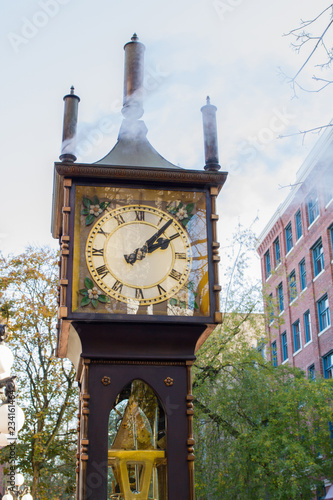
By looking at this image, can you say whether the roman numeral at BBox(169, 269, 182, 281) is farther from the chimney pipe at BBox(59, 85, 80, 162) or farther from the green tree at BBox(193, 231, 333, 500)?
the green tree at BBox(193, 231, 333, 500)

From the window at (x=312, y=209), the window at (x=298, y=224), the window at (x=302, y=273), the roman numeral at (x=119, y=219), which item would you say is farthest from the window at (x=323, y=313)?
the roman numeral at (x=119, y=219)

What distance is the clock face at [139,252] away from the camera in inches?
191

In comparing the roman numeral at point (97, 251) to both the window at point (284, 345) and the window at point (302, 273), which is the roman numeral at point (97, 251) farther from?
the window at point (284, 345)

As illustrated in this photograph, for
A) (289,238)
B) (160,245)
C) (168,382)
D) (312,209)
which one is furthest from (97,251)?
(289,238)

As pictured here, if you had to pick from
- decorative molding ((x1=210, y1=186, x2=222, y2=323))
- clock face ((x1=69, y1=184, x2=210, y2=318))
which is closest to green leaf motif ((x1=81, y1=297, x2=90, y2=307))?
clock face ((x1=69, y1=184, x2=210, y2=318))

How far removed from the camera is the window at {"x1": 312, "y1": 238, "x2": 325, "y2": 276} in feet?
84.1

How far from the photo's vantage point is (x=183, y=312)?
489 centimetres

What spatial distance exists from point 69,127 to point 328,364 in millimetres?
20630

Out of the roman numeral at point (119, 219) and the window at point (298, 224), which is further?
the window at point (298, 224)

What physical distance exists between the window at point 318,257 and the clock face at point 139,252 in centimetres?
2100

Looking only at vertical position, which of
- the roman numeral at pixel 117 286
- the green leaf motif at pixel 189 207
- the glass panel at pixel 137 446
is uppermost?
the green leaf motif at pixel 189 207

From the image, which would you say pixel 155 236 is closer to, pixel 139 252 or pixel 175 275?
pixel 139 252

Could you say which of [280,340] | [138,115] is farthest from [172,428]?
[280,340]

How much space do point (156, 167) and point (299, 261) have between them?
922 inches
